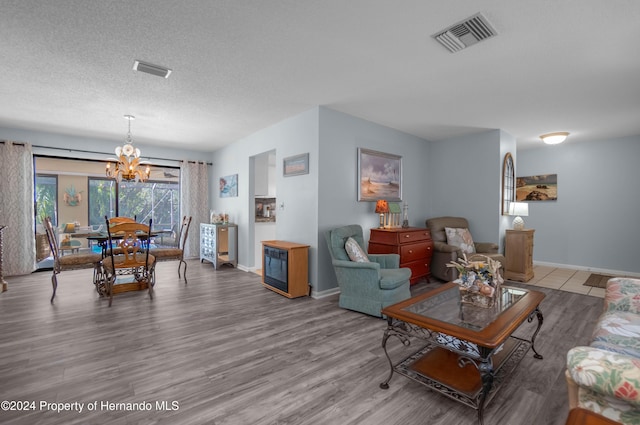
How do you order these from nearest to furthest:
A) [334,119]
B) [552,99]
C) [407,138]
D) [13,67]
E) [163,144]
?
1. [13,67]
2. [552,99]
3. [334,119]
4. [407,138]
5. [163,144]

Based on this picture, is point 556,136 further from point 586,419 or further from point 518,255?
point 586,419

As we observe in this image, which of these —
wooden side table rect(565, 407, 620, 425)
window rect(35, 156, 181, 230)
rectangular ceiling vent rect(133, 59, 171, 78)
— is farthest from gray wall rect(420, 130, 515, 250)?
window rect(35, 156, 181, 230)

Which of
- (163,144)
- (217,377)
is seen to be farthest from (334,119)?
(163,144)

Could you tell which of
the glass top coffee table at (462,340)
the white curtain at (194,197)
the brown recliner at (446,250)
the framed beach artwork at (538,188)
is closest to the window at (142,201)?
the white curtain at (194,197)

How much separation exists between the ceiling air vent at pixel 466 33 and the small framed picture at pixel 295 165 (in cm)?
230

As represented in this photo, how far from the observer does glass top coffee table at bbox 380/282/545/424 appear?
1683mm

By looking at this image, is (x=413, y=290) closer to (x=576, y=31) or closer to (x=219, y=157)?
(x=576, y=31)

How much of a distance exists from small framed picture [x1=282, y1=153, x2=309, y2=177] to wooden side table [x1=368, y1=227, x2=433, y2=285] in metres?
1.49

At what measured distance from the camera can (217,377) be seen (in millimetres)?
2158

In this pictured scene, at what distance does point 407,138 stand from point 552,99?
227cm

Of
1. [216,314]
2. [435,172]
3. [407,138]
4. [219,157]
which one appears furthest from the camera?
[219,157]

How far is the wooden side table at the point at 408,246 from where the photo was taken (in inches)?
169

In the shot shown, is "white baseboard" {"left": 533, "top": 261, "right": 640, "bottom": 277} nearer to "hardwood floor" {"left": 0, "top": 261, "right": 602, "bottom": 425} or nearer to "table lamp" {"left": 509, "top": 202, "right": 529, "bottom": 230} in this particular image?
"table lamp" {"left": 509, "top": 202, "right": 529, "bottom": 230}

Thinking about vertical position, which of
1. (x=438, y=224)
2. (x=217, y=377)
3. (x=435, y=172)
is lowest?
(x=217, y=377)
